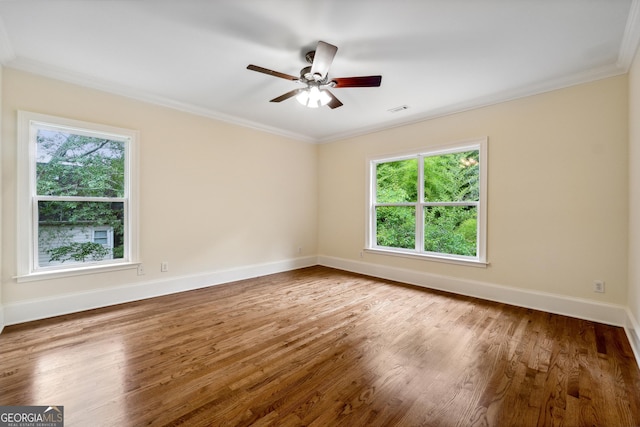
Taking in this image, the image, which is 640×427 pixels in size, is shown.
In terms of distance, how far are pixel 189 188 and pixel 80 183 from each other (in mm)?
1205

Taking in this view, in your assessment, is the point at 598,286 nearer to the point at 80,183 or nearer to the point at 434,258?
the point at 434,258

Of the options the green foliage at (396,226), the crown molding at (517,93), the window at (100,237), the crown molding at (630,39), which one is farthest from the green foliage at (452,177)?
the window at (100,237)

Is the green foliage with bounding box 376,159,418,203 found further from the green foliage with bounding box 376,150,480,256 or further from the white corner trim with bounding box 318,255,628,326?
the white corner trim with bounding box 318,255,628,326

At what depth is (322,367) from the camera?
2.07m

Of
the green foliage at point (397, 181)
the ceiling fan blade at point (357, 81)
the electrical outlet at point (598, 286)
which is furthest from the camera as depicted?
the green foliage at point (397, 181)

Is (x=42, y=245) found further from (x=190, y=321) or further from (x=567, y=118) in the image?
(x=567, y=118)

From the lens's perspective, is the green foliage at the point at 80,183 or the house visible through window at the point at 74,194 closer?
the house visible through window at the point at 74,194

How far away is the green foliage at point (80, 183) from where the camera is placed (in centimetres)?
299

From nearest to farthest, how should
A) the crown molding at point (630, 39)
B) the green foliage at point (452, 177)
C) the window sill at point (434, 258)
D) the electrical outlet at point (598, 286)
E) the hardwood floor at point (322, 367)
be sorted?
the hardwood floor at point (322, 367) → the crown molding at point (630, 39) → the electrical outlet at point (598, 286) → the window sill at point (434, 258) → the green foliage at point (452, 177)

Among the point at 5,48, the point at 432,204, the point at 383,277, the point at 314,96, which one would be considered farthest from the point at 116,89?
the point at 383,277

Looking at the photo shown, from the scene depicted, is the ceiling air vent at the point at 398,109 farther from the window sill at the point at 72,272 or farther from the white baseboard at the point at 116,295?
the window sill at the point at 72,272

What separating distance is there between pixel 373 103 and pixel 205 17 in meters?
2.33

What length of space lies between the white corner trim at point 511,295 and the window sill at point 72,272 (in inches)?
144

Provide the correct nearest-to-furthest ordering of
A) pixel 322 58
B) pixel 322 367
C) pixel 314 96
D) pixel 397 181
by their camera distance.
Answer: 1. pixel 322 367
2. pixel 322 58
3. pixel 314 96
4. pixel 397 181
